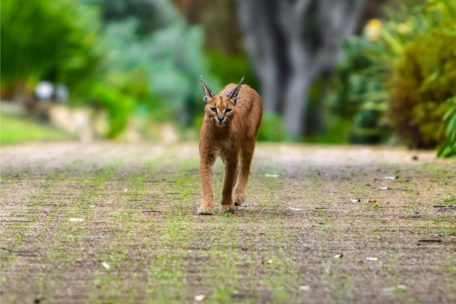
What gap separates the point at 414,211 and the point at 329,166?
4.52 metres

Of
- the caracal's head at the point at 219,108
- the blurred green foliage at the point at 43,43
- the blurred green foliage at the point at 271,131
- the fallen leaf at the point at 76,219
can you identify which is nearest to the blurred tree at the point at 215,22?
the blurred green foliage at the point at 271,131

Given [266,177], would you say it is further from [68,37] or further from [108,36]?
[108,36]

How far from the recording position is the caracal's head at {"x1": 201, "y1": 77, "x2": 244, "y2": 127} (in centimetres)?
927

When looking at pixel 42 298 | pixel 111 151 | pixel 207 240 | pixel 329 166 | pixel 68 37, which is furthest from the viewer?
pixel 68 37

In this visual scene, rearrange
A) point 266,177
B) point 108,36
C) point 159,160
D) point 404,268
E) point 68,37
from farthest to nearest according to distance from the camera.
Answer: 1. point 108,36
2. point 68,37
3. point 159,160
4. point 266,177
5. point 404,268

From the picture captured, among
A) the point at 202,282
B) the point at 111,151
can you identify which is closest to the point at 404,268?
the point at 202,282

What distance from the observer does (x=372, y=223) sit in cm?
891

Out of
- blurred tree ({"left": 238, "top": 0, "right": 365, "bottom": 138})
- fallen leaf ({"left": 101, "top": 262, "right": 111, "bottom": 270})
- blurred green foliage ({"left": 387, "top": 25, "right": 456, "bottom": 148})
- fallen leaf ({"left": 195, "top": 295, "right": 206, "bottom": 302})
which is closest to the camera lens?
fallen leaf ({"left": 195, "top": 295, "right": 206, "bottom": 302})

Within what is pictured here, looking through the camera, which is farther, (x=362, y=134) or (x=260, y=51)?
(x=260, y=51)

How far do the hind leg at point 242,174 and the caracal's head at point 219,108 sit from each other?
24.5 inches

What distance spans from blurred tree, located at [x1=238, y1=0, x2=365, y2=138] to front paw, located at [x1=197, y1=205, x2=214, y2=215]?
964 inches

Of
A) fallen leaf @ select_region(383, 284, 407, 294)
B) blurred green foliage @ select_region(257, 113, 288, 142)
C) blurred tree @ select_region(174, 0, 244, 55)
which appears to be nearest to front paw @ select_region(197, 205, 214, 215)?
fallen leaf @ select_region(383, 284, 407, 294)

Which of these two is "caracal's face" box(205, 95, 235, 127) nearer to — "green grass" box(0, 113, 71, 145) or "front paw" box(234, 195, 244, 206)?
"front paw" box(234, 195, 244, 206)

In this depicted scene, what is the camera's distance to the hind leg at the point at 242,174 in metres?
9.96
